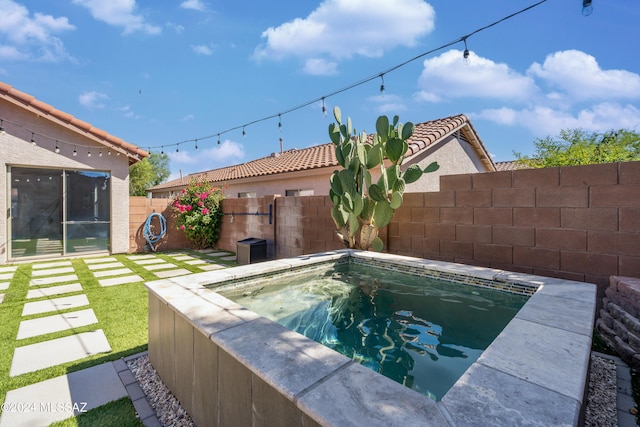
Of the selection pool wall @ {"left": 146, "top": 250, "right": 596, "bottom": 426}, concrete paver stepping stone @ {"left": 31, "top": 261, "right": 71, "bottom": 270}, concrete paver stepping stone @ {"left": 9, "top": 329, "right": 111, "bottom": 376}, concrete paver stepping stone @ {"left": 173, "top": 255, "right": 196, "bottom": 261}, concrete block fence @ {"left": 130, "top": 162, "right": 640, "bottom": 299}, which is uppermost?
concrete block fence @ {"left": 130, "top": 162, "right": 640, "bottom": 299}

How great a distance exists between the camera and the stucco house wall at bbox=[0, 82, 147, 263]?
284 inches

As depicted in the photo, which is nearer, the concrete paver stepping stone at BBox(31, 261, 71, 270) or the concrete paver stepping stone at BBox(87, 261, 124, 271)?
the concrete paver stepping stone at BBox(87, 261, 124, 271)

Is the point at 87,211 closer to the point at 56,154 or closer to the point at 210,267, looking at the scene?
the point at 56,154

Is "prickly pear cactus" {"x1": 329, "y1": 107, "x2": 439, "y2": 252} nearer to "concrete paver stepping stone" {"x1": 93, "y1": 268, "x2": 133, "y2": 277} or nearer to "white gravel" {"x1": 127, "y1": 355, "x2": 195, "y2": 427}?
"white gravel" {"x1": 127, "y1": 355, "x2": 195, "y2": 427}

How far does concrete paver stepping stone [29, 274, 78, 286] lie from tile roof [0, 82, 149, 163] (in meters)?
4.16

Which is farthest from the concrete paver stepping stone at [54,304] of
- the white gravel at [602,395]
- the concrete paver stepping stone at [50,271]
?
the white gravel at [602,395]

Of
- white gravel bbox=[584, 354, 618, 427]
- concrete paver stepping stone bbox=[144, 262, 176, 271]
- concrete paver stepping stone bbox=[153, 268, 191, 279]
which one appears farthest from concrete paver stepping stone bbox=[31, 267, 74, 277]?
white gravel bbox=[584, 354, 618, 427]

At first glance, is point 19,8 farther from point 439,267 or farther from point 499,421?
point 499,421

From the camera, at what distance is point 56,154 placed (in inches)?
308

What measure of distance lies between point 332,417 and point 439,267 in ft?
10.1

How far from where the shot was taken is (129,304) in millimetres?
4285

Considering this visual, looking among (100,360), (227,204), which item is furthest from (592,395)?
(227,204)

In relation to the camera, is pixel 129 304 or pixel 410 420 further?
pixel 129 304

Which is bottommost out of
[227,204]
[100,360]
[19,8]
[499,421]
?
[100,360]
